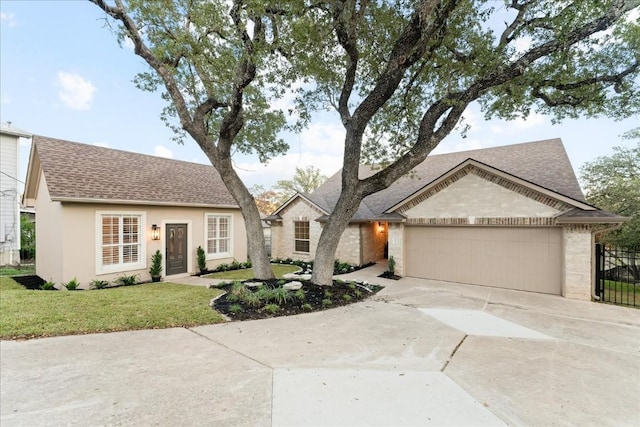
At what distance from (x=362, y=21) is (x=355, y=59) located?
103cm

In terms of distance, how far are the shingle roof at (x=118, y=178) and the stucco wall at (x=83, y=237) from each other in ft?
1.32

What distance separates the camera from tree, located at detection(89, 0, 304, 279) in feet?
22.6

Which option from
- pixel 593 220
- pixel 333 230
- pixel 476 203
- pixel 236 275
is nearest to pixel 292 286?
pixel 333 230

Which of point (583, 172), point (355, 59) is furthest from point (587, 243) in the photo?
point (583, 172)

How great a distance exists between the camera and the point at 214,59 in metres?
7.59

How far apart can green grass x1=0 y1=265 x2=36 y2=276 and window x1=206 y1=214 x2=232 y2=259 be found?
7224mm

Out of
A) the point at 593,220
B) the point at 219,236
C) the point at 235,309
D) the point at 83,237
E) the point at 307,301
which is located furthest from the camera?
the point at 219,236

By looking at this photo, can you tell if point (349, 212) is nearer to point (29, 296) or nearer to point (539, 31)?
point (539, 31)

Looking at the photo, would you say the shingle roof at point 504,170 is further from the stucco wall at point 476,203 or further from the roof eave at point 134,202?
the roof eave at point 134,202

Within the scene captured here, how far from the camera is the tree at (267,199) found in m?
32.4

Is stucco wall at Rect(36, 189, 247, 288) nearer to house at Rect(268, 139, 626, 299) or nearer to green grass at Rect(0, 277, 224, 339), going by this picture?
green grass at Rect(0, 277, 224, 339)

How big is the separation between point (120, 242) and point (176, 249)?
187 cm

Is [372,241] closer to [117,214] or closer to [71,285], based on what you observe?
[117,214]

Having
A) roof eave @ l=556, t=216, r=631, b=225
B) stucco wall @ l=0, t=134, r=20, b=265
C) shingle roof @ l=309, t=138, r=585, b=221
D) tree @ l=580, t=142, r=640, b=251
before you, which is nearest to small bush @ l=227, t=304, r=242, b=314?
shingle roof @ l=309, t=138, r=585, b=221
